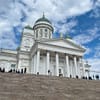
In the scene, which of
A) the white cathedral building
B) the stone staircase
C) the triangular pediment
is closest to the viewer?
the stone staircase

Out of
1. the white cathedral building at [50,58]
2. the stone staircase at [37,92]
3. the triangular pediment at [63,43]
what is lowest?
the stone staircase at [37,92]

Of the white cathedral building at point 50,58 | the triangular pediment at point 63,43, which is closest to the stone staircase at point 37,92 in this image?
the white cathedral building at point 50,58

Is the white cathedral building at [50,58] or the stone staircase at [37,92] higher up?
the white cathedral building at [50,58]

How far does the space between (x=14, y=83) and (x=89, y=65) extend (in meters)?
32.3

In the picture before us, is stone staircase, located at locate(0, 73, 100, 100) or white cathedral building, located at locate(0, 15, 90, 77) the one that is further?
white cathedral building, located at locate(0, 15, 90, 77)

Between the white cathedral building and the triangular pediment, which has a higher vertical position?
the triangular pediment

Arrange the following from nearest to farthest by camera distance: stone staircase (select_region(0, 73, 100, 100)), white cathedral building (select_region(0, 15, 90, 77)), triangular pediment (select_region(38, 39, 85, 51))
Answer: stone staircase (select_region(0, 73, 100, 100))
white cathedral building (select_region(0, 15, 90, 77))
triangular pediment (select_region(38, 39, 85, 51))

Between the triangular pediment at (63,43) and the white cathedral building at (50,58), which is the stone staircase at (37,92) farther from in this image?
the triangular pediment at (63,43)

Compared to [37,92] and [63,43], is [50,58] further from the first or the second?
[37,92]

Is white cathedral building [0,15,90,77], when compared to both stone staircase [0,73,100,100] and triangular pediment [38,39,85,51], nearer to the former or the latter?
triangular pediment [38,39,85,51]

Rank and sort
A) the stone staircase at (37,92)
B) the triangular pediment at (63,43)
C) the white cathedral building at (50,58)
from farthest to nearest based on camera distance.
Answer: the triangular pediment at (63,43) → the white cathedral building at (50,58) → the stone staircase at (37,92)

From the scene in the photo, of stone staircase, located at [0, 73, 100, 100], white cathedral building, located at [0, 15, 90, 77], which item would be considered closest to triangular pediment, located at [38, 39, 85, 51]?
white cathedral building, located at [0, 15, 90, 77]

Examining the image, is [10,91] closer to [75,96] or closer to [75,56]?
[75,96]

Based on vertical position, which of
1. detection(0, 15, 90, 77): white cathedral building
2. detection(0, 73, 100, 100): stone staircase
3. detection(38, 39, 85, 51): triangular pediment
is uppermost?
detection(38, 39, 85, 51): triangular pediment
